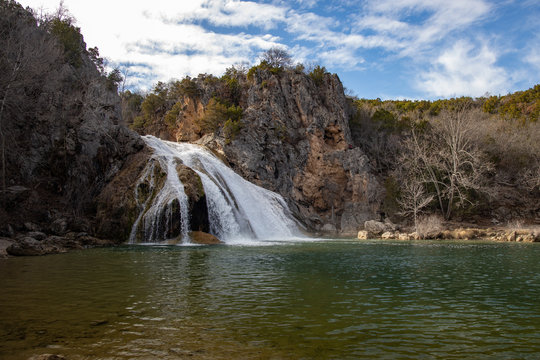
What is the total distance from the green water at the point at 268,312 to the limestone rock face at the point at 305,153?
2819 cm


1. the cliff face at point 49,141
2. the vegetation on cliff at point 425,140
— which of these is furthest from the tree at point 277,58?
the cliff face at point 49,141

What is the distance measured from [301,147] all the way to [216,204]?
→ 21178mm

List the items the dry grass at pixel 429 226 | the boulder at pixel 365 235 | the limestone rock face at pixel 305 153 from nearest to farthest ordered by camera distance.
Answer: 1. the dry grass at pixel 429 226
2. the boulder at pixel 365 235
3. the limestone rock face at pixel 305 153

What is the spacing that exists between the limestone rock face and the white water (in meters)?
5.04

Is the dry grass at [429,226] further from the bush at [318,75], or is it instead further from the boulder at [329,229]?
the bush at [318,75]

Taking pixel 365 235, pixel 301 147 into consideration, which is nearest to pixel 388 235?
pixel 365 235

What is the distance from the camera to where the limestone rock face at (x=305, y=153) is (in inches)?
1698

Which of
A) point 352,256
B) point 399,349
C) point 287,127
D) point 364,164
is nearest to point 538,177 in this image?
point 364,164

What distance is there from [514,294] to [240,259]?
376 inches

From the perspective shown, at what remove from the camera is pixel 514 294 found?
8.95m

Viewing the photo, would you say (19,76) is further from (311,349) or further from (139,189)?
(311,349)

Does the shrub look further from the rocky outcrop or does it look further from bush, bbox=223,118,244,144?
the rocky outcrop

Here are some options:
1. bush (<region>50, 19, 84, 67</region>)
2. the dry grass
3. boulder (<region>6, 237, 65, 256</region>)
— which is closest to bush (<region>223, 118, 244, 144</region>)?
bush (<region>50, 19, 84, 67</region>)

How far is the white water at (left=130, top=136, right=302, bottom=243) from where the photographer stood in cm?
2533
